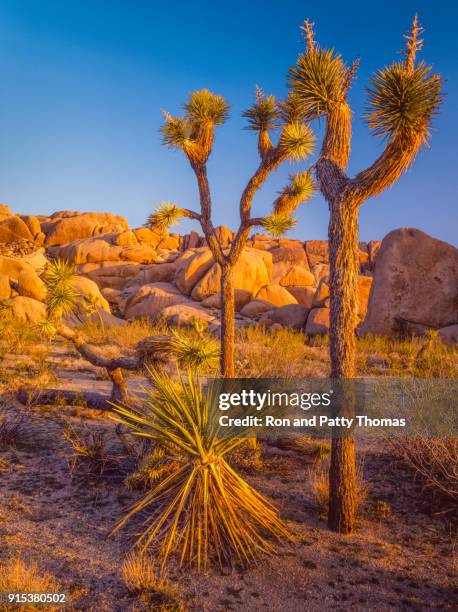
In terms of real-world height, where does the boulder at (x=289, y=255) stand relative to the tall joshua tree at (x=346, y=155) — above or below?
above

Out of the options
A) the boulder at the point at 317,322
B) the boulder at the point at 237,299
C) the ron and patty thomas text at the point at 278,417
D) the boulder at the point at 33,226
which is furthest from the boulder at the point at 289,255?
the ron and patty thomas text at the point at 278,417

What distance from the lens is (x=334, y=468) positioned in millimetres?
4125

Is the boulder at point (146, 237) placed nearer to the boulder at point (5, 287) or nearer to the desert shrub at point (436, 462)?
the boulder at point (5, 287)

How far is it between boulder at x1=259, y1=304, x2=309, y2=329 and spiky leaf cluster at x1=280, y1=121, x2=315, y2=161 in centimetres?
1265

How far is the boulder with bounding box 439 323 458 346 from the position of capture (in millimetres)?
15523

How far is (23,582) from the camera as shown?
10.1 ft

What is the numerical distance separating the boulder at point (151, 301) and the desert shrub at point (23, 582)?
18.7m

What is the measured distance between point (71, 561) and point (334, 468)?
2300 millimetres

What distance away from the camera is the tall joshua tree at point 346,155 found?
3.79 metres

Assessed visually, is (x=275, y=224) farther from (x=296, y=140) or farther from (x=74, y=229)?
(x=74, y=229)

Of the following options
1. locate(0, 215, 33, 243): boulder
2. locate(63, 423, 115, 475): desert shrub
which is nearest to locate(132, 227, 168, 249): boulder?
locate(0, 215, 33, 243): boulder

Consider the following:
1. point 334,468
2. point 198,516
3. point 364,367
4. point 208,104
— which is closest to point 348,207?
point 334,468

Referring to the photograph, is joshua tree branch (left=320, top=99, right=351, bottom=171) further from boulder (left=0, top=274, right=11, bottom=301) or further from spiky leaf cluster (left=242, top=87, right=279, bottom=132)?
boulder (left=0, top=274, right=11, bottom=301)

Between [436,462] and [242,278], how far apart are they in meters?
19.4
